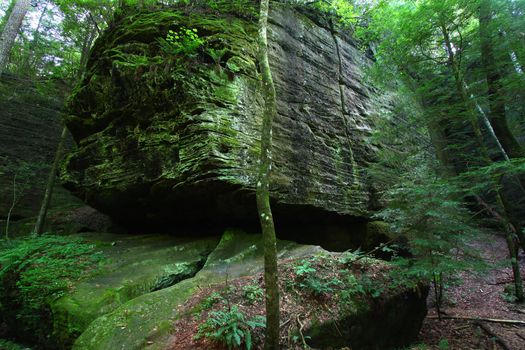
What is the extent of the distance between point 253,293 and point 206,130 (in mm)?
4109

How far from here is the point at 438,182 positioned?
6.83 meters

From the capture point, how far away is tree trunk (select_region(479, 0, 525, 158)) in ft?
23.9

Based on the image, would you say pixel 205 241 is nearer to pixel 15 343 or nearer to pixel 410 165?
pixel 15 343

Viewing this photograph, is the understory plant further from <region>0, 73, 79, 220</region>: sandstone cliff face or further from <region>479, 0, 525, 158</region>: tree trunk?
<region>0, 73, 79, 220</region>: sandstone cliff face

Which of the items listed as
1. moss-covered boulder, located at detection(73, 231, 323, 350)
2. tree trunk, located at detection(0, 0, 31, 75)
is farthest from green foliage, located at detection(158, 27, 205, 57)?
moss-covered boulder, located at detection(73, 231, 323, 350)

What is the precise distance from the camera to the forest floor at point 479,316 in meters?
6.69

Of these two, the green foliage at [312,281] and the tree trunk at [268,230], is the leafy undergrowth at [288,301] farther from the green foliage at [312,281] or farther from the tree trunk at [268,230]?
the tree trunk at [268,230]

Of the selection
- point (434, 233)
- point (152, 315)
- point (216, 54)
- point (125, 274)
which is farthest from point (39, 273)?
point (434, 233)

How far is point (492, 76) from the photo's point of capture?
7.71 metres

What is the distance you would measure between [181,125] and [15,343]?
611 centimetres

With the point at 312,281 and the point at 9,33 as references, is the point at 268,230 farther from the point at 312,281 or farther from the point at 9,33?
the point at 9,33

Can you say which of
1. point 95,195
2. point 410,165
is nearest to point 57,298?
point 95,195

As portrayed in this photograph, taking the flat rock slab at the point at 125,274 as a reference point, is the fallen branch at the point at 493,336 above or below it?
below

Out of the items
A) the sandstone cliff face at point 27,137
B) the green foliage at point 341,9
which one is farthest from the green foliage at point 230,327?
the green foliage at point 341,9
